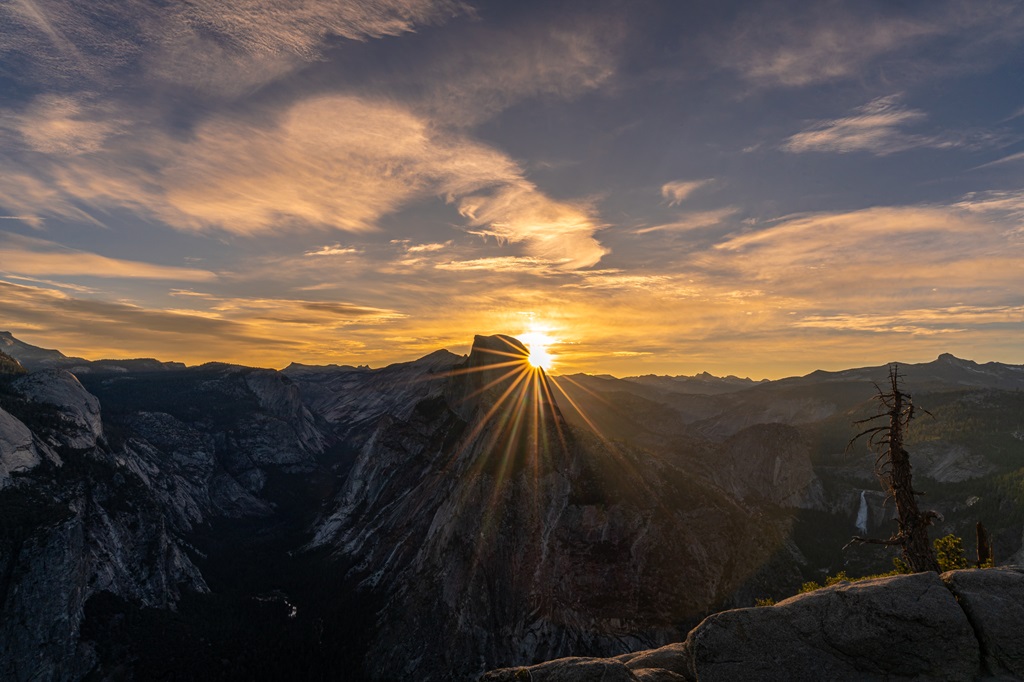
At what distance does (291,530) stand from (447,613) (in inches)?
4971

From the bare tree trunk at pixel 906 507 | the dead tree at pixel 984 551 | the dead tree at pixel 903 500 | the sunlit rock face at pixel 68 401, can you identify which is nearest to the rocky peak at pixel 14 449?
the sunlit rock face at pixel 68 401

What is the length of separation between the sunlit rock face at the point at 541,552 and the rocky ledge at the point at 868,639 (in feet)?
204

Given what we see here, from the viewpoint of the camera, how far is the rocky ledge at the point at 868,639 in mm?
17375

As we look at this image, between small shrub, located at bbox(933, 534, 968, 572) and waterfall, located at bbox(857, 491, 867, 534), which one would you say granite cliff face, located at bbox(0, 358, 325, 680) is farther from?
waterfall, located at bbox(857, 491, 867, 534)

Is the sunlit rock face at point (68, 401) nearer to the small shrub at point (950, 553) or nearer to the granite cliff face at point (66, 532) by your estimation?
the granite cliff face at point (66, 532)

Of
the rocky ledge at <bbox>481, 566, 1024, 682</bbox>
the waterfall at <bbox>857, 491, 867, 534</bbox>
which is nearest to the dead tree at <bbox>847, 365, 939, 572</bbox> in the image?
the rocky ledge at <bbox>481, 566, 1024, 682</bbox>

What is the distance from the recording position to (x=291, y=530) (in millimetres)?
186250

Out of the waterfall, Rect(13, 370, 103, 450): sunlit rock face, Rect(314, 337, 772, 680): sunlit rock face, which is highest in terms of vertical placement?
Rect(13, 370, 103, 450): sunlit rock face

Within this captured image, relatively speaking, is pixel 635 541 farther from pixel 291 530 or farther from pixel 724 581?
pixel 291 530

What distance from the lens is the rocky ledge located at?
1738cm

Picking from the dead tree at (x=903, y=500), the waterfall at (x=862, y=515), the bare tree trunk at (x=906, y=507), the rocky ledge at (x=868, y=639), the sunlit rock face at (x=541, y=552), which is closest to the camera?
the rocky ledge at (x=868, y=639)

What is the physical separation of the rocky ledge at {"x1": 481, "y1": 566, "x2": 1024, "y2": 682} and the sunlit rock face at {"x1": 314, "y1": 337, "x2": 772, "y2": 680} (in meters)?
62.2

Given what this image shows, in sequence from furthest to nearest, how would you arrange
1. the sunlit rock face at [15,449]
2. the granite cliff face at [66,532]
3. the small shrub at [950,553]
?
the sunlit rock face at [15,449] → the granite cliff face at [66,532] → the small shrub at [950,553]

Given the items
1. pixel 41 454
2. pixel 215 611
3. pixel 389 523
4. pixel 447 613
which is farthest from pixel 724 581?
pixel 41 454
